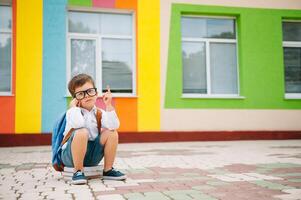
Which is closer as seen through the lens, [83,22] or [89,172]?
[89,172]

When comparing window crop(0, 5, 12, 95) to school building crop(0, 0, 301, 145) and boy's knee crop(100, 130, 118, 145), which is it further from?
boy's knee crop(100, 130, 118, 145)

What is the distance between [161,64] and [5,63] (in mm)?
3996

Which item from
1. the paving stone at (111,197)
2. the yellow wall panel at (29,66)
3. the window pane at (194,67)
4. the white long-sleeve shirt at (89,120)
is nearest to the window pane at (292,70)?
the window pane at (194,67)

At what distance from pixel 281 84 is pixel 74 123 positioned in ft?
28.8

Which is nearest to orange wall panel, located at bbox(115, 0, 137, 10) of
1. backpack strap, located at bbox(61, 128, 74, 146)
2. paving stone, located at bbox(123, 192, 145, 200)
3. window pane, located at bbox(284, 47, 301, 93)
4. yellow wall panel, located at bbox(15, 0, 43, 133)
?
yellow wall panel, located at bbox(15, 0, 43, 133)

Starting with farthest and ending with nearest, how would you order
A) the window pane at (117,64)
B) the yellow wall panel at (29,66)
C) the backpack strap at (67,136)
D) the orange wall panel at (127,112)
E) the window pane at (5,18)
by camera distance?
the window pane at (117,64), the orange wall panel at (127,112), the window pane at (5,18), the yellow wall panel at (29,66), the backpack strap at (67,136)

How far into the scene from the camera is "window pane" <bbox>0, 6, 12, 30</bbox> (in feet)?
31.5

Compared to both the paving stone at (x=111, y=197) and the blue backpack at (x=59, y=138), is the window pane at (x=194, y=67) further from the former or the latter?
the paving stone at (x=111, y=197)

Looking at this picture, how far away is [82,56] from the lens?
400 inches

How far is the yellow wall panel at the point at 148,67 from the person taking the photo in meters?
10.0

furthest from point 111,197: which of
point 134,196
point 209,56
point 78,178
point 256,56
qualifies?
point 256,56

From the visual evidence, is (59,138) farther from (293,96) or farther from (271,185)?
(293,96)

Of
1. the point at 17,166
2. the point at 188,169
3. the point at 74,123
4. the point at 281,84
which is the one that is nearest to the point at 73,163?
the point at 74,123

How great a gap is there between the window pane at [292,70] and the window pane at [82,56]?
5695 millimetres
